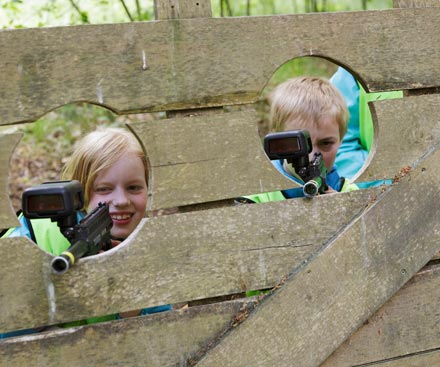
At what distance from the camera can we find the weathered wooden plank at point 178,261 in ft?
7.09

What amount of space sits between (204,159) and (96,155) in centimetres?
93

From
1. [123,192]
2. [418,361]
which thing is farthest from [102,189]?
[418,361]

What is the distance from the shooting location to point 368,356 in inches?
102

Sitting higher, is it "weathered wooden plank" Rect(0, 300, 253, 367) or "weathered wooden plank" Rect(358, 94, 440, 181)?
"weathered wooden plank" Rect(358, 94, 440, 181)

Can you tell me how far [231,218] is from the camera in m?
2.39

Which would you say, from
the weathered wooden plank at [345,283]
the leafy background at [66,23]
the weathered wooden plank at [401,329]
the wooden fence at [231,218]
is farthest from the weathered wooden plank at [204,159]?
the leafy background at [66,23]

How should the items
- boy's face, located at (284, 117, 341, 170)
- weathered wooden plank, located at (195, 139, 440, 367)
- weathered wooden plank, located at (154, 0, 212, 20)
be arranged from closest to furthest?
weathered wooden plank, located at (154, 0, 212, 20) < weathered wooden plank, located at (195, 139, 440, 367) < boy's face, located at (284, 117, 341, 170)

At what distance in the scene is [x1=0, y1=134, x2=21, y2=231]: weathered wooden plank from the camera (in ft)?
6.89

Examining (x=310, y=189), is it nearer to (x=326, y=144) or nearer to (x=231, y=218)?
(x=231, y=218)

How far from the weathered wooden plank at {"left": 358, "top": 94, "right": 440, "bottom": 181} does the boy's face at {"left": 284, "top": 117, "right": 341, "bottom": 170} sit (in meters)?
1.14

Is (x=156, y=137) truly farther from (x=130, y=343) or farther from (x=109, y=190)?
(x=109, y=190)

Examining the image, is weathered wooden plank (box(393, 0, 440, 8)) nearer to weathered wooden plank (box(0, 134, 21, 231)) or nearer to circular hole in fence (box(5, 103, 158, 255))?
circular hole in fence (box(5, 103, 158, 255))

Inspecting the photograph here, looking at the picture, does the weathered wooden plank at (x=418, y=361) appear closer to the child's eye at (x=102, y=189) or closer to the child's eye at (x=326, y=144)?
the child's eye at (x=102, y=189)

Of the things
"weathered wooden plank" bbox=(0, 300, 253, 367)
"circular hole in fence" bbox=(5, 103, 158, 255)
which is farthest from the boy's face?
"weathered wooden plank" bbox=(0, 300, 253, 367)
